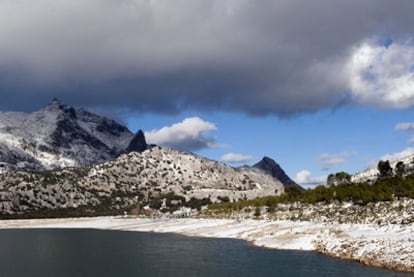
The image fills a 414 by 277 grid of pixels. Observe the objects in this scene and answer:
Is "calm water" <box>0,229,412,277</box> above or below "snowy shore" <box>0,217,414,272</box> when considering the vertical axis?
below

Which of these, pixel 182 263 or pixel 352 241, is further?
pixel 352 241

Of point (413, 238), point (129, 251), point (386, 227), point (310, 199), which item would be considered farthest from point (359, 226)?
point (310, 199)

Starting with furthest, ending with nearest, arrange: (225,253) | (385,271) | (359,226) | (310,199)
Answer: (310,199)
(359,226)
(225,253)
(385,271)

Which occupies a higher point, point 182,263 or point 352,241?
point 352,241

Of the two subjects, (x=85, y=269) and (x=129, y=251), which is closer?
(x=85, y=269)

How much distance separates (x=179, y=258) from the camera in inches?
3460

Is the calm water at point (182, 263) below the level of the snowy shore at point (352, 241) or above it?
below

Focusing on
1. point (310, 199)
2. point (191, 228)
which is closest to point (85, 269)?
point (191, 228)

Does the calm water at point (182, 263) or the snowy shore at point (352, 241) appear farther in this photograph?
the calm water at point (182, 263)

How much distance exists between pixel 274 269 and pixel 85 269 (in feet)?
108

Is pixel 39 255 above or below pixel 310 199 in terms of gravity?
below

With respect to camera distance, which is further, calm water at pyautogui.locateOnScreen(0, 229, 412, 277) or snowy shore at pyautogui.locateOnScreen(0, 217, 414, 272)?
calm water at pyautogui.locateOnScreen(0, 229, 412, 277)

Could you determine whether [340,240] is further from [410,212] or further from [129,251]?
[129,251]

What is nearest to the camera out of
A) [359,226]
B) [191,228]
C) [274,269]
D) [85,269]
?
[274,269]
